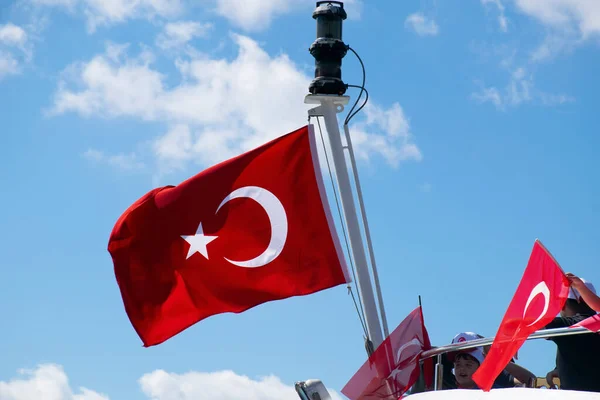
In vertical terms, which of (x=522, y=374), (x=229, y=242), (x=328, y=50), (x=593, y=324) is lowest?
(x=593, y=324)

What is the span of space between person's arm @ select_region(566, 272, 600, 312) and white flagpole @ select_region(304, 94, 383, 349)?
2.62 meters

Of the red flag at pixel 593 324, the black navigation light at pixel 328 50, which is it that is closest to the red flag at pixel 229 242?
the black navigation light at pixel 328 50

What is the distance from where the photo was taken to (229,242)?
10.8 m

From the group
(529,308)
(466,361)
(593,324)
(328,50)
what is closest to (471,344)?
(529,308)

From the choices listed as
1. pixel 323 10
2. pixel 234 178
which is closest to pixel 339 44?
pixel 323 10

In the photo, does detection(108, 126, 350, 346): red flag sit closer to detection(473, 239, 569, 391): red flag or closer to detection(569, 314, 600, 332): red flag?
detection(473, 239, 569, 391): red flag

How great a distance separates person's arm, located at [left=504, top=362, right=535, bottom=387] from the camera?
9.70 meters

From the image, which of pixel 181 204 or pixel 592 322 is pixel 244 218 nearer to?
pixel 181 204

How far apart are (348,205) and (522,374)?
247 centimetres

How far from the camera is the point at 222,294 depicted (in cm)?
1065

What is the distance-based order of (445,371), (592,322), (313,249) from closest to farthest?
(592,322) < (445,371) < (313,249)

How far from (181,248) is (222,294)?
2.33 ft

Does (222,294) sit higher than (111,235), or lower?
lower

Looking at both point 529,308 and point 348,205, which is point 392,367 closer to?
point 529,308
